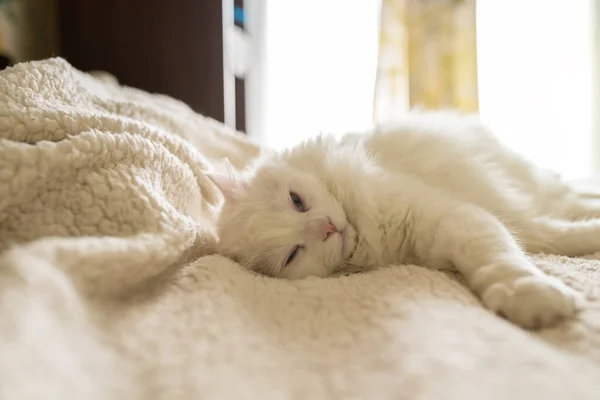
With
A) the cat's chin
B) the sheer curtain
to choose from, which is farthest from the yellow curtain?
the cat's chin

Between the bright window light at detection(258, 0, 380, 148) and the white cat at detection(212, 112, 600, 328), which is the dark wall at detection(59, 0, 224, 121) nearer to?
the bright window light at detection(258, 0, 380, 148)

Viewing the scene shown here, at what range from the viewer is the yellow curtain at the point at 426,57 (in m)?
2.78

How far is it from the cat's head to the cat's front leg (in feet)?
0.67

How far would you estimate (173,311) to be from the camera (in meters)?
0.62

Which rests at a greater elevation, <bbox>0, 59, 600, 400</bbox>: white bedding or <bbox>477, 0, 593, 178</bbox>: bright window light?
<bbox>477, 0, 593, 178</bbox>: bright window light

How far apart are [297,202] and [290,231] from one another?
10cm

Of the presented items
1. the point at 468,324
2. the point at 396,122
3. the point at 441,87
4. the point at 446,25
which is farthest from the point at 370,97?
the point at 468,324

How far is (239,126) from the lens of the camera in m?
2.63

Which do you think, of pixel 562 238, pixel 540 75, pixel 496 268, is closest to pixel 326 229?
pixel 496 268

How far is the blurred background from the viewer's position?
280 centimetres

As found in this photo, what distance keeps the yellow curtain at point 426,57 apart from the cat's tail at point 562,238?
1.74 metres

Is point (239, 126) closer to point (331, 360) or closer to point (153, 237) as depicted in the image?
point (153, 237)

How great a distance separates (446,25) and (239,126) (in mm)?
1437

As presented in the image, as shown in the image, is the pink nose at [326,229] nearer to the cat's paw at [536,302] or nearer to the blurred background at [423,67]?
the cat's paw at [536,302]
